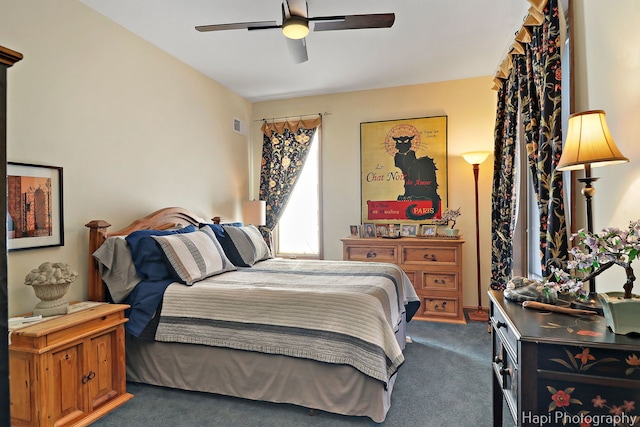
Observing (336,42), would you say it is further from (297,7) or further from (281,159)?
(281,159)

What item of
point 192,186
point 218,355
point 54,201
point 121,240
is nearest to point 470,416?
point 218,355

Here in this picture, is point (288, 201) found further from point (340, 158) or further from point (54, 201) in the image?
point (54, 201)

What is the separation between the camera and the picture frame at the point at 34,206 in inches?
87.3

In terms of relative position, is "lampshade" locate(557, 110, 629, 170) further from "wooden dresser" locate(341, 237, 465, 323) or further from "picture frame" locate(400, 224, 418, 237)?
"picture frame" locate(400, 224, 418, 237)

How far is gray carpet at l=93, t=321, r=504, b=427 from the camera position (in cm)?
208

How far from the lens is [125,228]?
306 cm

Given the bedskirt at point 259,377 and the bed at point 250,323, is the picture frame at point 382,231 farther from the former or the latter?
the bedskirt at point 259,377

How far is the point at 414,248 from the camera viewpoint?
4.05 m

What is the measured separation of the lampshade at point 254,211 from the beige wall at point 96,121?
49 cm

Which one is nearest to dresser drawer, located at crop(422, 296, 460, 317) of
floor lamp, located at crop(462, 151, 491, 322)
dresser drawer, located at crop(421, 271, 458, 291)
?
dresser drawer, located at crop(421, 271, 458, 291)

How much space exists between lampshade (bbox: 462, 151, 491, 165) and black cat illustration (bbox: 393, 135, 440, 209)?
46cm

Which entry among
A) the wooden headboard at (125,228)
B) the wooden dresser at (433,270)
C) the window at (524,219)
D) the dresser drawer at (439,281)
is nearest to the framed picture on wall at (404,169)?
the wooden dresser at (433,270)

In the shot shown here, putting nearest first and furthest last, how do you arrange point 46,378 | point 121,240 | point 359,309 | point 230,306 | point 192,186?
point 46,378
point 359,309
point 230,306
point 121,240
point 192,186

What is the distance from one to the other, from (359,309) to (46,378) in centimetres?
171
